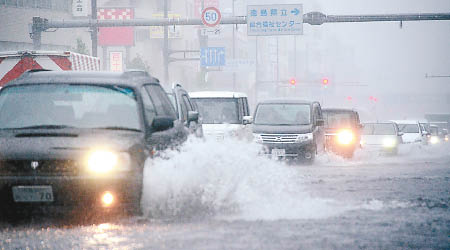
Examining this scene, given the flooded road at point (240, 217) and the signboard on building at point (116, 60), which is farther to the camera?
the signboard on building at point (116, 60)

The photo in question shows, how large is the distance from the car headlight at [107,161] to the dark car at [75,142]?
10 millimetres

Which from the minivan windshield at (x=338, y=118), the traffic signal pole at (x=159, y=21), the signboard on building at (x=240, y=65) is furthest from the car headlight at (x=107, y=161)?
the signboard on building at (x=240, y=65)

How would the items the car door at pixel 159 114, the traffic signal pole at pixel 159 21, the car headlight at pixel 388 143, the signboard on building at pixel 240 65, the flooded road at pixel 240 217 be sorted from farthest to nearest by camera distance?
the signboard on building at pixel 240 65
the traffic signal pole at pixel 159 21
the car headlight at pixel 388 143
the car door at pixel 159 114
the flooded road at pixel 240 217

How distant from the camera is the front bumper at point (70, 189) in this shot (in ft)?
29.0

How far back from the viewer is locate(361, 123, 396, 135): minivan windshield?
3066 cm

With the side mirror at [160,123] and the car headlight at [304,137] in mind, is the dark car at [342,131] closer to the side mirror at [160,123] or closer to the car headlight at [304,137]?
the car headlight at [304,137]

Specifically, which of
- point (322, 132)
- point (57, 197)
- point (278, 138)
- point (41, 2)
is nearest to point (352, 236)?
point (57, 197)

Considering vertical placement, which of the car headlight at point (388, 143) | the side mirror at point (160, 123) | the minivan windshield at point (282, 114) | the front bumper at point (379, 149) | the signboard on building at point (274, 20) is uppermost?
the signboard on building at point (274, 20)

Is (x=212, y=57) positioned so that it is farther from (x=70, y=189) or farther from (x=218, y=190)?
(x=70, y=189)

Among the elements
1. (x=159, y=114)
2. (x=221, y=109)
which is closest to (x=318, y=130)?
(x=221, y=109)

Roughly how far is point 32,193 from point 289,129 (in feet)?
49.1

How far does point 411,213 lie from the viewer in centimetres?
1028

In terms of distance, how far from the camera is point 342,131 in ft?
88.7

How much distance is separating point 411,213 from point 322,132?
49.0ft
